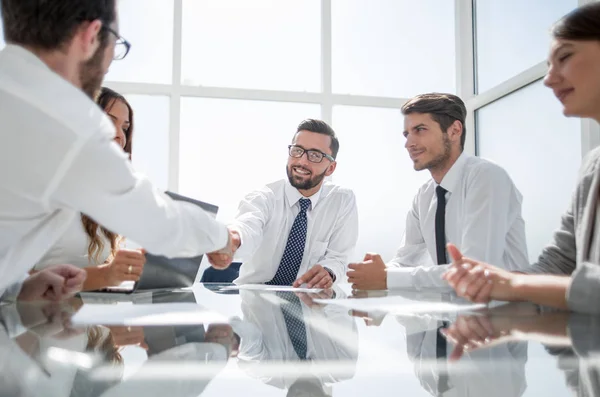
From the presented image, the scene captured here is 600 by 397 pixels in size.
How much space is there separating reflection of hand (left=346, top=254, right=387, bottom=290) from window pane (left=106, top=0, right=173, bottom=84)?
149 inches

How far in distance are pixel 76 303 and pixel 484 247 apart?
1646 millimetres

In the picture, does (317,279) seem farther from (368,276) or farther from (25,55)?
(25,55)

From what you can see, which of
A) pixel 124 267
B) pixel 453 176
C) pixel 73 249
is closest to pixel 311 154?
pixel 453 176

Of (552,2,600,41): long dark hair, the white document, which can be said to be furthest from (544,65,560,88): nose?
the white document

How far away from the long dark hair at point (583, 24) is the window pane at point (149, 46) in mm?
4305

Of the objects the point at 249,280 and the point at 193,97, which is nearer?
the point at 249,280

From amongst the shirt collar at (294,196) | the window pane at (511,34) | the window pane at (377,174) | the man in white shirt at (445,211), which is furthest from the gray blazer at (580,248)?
the window pane at (377,174)

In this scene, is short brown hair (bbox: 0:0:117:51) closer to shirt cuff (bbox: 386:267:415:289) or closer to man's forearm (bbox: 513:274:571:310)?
man's forearm (bbox: 513:274:571:310)

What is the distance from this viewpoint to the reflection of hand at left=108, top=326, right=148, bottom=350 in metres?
0.77

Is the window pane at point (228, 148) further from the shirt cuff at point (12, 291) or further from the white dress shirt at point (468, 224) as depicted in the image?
the shirt cuff at point (12, 291)

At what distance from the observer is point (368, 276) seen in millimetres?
2070

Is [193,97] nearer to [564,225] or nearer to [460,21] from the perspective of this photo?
[460,21]

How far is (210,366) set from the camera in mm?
635

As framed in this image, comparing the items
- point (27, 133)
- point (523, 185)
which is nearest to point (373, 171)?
point (523, 185)
